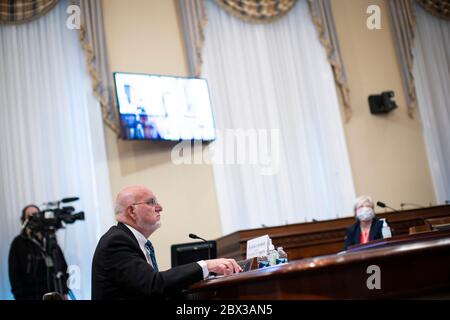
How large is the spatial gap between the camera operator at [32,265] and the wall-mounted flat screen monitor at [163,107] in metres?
1.54

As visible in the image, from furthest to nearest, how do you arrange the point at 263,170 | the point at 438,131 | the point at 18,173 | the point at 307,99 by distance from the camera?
the point at 438,131
the point at 307,99
the point at 263,170
the point at 18,173

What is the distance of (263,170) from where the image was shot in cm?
811

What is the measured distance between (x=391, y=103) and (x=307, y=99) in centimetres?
128

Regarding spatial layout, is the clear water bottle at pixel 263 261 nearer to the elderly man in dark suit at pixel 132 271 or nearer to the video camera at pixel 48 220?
the elderly man in dark suit at pixel 132 271

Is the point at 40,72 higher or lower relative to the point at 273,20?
lower

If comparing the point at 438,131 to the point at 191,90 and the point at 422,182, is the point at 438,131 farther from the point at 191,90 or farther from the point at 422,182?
the point at 191,90

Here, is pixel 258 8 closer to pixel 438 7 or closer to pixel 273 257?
pixel 438 7

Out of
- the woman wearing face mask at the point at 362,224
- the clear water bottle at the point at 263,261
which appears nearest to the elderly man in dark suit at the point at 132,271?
the clear water bottle at the point at 263,261

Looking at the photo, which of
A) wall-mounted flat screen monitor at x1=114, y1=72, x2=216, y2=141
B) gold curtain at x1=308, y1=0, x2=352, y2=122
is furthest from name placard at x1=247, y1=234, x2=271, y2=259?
gold curtain at x1=308, y1=0, x2=352, y2=122

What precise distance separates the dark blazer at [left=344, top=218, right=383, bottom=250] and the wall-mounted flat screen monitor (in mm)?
2231

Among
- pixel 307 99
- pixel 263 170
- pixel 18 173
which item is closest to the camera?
pixel 18 173

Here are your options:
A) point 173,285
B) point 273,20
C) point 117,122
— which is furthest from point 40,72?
point 173,285

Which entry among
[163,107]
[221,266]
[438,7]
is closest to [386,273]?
[221,266]

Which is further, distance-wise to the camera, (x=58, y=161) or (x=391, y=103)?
(x=391, y=103)
